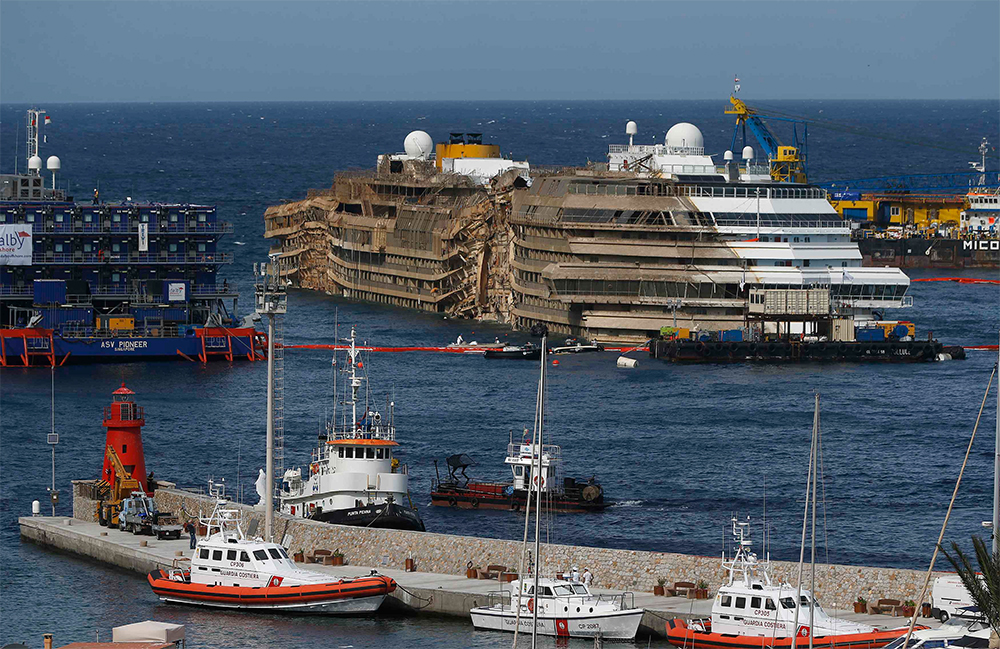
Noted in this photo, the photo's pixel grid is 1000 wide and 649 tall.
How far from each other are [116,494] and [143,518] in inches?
81.7

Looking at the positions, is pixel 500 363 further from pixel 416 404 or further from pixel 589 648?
pixel 589 648

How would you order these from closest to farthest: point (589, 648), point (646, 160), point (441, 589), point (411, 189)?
point (589, 648), point (441, 589), point (646, 160), point (411, 189)

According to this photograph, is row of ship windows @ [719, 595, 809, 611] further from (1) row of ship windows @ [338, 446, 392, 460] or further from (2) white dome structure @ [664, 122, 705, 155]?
(2) white dome structure @ [664, 122, 705, 155]

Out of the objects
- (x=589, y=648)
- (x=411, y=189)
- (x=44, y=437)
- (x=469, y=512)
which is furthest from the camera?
(x=411, y=189)

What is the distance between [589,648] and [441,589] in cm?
498

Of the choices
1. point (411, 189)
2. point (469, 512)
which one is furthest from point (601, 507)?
point (411, 189)

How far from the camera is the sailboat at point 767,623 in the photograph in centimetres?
4547

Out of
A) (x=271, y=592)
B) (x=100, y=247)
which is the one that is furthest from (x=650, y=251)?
(x=271, y=592)

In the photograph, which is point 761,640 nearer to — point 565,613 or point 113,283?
point 565,613

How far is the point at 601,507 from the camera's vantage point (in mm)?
68812

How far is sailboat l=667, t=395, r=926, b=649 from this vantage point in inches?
1790

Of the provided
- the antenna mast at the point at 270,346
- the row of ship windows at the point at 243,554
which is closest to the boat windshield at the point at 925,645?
the row of ship windows at the point at 243,554

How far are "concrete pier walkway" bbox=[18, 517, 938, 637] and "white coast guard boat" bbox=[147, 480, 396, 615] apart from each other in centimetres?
86

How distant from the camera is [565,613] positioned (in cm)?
4906
